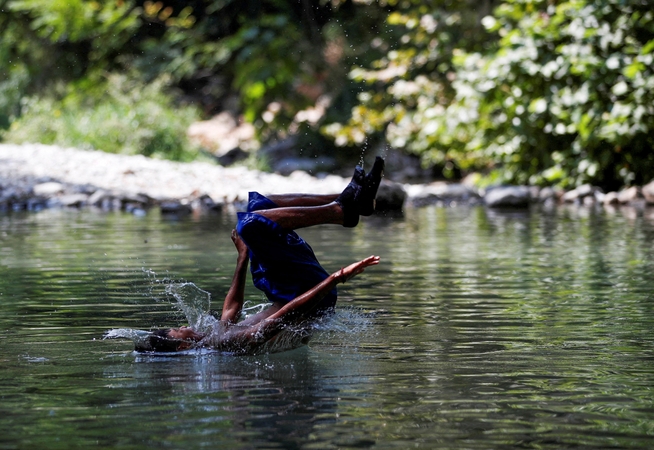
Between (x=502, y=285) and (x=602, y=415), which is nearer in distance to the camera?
(x=602, y=415)

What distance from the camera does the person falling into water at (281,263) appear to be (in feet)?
18.1

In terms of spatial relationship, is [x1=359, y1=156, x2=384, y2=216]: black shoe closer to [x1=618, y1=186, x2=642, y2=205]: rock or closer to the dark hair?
the dark hair

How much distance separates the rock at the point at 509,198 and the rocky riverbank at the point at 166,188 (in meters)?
0.02

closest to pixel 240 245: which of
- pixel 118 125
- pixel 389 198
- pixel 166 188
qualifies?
pixel 389 198

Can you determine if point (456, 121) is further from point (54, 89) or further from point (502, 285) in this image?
point (54, 89)

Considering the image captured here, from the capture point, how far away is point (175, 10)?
30.6 m

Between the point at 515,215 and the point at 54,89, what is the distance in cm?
1717

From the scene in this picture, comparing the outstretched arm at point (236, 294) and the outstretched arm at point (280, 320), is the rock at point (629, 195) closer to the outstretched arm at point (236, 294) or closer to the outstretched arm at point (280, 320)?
the outstretched arm at point (236, 294)

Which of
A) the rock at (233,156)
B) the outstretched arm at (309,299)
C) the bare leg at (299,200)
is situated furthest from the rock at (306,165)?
the outstretched arm at (309,299)

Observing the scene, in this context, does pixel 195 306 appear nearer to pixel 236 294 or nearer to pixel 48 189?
pixel 236 294

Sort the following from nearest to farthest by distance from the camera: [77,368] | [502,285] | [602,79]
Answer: [77,368]
[502,285]
[602,79]

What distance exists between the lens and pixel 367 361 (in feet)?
18.1

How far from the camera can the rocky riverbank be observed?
716 inches


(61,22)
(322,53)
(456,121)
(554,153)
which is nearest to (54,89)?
(61,22)
